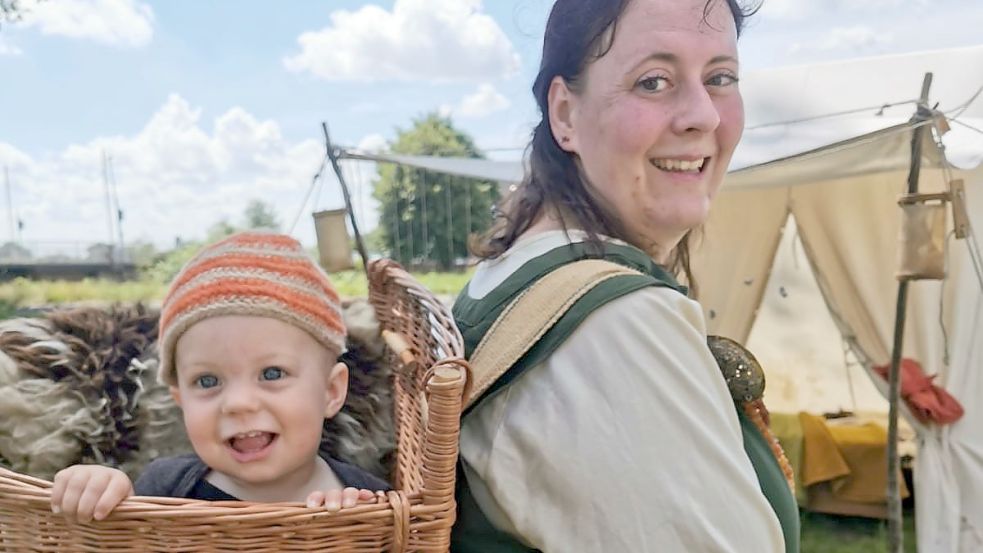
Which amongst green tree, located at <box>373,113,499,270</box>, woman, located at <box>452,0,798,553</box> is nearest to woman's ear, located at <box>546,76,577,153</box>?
woman, located at <box>452,0,798,553</box>

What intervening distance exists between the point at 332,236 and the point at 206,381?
4718mm

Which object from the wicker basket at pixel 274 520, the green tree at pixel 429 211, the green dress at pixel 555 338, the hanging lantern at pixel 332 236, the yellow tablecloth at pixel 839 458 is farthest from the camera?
the green tree at pixel 429 211

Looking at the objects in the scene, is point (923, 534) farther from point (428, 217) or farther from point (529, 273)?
point (428, 217)

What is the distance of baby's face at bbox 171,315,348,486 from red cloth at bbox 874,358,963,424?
3.88 m

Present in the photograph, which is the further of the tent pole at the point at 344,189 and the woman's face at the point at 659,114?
the tent pole at the point at 344,189

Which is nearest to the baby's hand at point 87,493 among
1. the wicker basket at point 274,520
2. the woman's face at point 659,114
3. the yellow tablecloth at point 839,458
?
the wicker basket at point 274,520

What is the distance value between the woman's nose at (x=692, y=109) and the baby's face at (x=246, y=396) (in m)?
0.60

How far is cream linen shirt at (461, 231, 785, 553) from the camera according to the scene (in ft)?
2.62

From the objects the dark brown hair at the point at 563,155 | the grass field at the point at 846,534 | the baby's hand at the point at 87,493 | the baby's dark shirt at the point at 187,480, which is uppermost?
the dark brown hair at the point at 563,155

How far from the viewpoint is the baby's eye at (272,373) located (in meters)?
1.08

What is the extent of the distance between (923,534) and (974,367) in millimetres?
880

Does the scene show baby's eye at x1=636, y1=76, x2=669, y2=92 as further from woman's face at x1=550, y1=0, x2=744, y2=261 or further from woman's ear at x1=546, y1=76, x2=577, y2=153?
woman's ear at x1=546, y1=76, x2=577, y2=153

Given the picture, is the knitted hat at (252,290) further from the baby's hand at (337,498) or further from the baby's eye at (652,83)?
the baby's eye at (652,83)

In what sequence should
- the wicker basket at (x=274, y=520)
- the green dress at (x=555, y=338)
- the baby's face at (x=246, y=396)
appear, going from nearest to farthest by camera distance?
1. the wicker basket at (x=274, y=520)
2. the green dress at (x=555, y=338)
3. the baby's face at (x=246, y=396)
